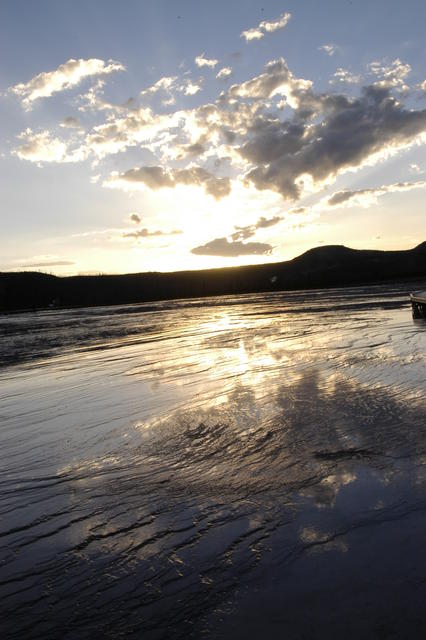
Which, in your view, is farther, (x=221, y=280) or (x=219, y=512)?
(x=221, y=280)

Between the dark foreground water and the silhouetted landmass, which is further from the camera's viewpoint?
the silhouetted landmass

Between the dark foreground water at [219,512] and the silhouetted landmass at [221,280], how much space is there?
313 feet

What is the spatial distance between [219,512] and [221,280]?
141 meters

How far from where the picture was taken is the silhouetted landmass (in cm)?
10862

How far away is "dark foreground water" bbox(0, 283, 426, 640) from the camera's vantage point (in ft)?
10.3

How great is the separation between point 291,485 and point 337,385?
5118 mm

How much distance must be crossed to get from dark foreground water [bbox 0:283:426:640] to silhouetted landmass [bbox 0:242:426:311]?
95.5m

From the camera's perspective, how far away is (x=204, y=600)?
327 centimetres

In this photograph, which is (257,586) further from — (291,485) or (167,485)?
(167,485)

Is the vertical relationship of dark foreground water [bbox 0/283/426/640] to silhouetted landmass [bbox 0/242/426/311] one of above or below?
below

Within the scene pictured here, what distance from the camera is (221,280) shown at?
145000mm

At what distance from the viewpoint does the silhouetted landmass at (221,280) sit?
108625mm

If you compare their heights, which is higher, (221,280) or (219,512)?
(221,280)

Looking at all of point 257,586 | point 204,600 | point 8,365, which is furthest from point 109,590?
point 8,365
